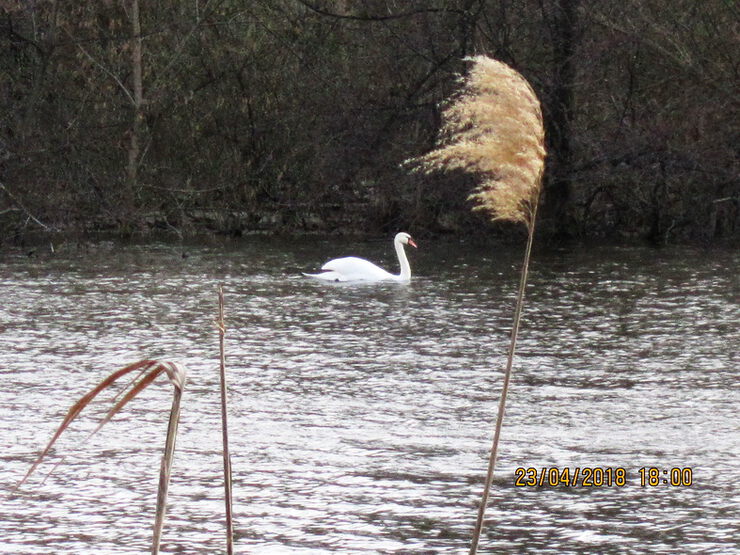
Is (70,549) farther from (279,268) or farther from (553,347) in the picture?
(279,268)

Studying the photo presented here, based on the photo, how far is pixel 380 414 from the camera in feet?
31.8

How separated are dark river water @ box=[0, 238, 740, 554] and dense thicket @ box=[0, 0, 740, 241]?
242 inches

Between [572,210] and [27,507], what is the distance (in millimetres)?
19294

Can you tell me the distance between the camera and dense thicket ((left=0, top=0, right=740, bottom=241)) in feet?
78.5

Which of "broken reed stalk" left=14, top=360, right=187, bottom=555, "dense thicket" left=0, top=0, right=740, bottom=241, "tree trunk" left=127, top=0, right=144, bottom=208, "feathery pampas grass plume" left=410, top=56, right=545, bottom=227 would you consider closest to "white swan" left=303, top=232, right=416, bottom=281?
"dense thicket" left=0, top=0, right=740, bottom=241

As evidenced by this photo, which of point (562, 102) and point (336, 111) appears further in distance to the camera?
point (336, 111)

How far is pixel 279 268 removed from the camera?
19.8 meters

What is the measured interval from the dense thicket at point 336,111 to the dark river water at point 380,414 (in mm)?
6136

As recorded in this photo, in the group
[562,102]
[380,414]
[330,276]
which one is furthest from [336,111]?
[380,414]

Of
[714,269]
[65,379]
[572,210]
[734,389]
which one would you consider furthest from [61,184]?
[734,389]

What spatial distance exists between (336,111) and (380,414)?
1709cm

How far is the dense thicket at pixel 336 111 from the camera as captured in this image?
2394 cm
